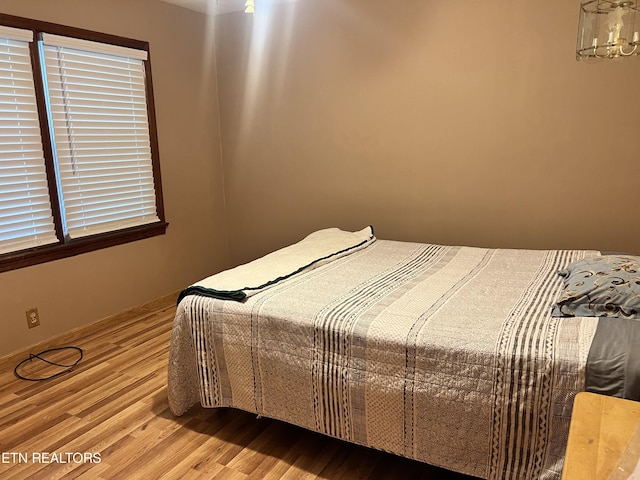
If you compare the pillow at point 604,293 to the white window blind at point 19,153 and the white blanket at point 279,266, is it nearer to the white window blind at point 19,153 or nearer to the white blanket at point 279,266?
the white blanket at point 279,266

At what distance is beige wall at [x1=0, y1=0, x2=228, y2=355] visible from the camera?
10.2 feet

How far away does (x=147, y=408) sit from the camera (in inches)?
99.0

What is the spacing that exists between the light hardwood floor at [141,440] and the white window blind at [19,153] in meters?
0.84

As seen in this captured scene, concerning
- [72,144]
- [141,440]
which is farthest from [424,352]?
[72,144]

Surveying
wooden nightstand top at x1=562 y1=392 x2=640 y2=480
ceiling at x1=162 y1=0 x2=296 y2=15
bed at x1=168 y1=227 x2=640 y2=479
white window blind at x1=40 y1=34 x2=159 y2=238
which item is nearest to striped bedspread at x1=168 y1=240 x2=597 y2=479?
bed at x1=168 y1=227 x2=640 y2=479

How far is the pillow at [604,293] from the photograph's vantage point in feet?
6.19

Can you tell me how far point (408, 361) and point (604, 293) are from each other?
836 mm

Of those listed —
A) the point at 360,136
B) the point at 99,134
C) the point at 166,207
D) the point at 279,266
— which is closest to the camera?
the point at 279,266

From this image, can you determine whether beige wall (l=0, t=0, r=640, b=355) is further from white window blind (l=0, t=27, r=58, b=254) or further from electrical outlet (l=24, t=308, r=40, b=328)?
white window blind (l=0, t=27, r=58, b=254)

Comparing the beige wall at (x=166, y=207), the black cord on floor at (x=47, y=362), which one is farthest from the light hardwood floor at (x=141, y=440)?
the beige wall at (x=166, y=207)

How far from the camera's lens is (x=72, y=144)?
328 centimetres

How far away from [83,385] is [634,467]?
2666 millimetres

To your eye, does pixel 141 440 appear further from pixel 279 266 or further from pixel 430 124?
pixel 430 124

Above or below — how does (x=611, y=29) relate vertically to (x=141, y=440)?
above
